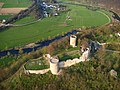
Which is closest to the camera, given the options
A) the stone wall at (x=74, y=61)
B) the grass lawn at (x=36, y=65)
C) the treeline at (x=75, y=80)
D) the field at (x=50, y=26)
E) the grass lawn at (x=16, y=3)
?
the treeline at (x=75, y=80)

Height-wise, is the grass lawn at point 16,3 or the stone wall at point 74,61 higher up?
the stone wall at point 74,61

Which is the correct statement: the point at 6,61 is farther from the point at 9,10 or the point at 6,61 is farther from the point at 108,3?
the point at 108,3

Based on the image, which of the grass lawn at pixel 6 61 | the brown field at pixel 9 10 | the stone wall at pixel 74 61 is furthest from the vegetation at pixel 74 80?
the brown field at pixel 9 10

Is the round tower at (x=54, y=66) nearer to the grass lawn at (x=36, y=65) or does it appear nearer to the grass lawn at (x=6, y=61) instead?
the grass lawn at (x=36, y=65)

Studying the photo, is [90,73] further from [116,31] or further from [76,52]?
[116,31]

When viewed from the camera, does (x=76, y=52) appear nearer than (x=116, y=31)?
Yes

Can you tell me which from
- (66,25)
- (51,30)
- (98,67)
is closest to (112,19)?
(66,25)

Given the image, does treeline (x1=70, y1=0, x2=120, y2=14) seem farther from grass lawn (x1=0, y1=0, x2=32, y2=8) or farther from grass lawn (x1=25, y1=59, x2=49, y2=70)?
grass lawn (x1=25, y1=59, x2=49, y2=70)

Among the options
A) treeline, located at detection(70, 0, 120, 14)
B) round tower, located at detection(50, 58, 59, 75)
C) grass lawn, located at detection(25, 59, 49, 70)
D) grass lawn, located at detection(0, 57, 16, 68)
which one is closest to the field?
grass lawn, located at detection(0, 57, 16, 68)
